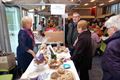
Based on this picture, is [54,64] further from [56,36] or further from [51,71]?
[56,36]

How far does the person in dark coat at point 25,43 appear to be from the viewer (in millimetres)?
3592

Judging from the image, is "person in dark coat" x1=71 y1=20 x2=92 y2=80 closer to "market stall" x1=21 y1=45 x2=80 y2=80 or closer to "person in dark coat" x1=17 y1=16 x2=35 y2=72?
"market stall" x1=21 y1=45 x2=80 y2=80

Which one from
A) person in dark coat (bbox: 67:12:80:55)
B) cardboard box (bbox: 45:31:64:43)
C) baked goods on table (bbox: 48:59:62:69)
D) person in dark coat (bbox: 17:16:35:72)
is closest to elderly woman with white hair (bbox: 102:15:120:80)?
baked goods on table (bbox: 48:59:62:69)

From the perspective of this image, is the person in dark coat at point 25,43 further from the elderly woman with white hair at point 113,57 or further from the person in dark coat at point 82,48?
the elderly woman with white hair at point 113,57

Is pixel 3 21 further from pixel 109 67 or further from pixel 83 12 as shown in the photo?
pixel 83 12

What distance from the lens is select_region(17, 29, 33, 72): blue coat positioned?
3592 millimetres

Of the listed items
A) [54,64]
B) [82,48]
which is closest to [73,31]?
[82,48]

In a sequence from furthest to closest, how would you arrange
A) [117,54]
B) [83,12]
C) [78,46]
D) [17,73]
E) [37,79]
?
[83,12]
[17,73]
[78,46]
[37,79]
[117,54]

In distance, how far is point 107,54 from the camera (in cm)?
207

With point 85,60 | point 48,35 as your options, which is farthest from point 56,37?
point 85,60

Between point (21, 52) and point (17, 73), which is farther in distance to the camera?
point (17, 73)

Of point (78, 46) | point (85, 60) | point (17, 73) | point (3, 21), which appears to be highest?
point (3, 21)

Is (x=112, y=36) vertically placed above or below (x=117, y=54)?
above

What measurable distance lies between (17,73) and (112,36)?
3410 millimetres
